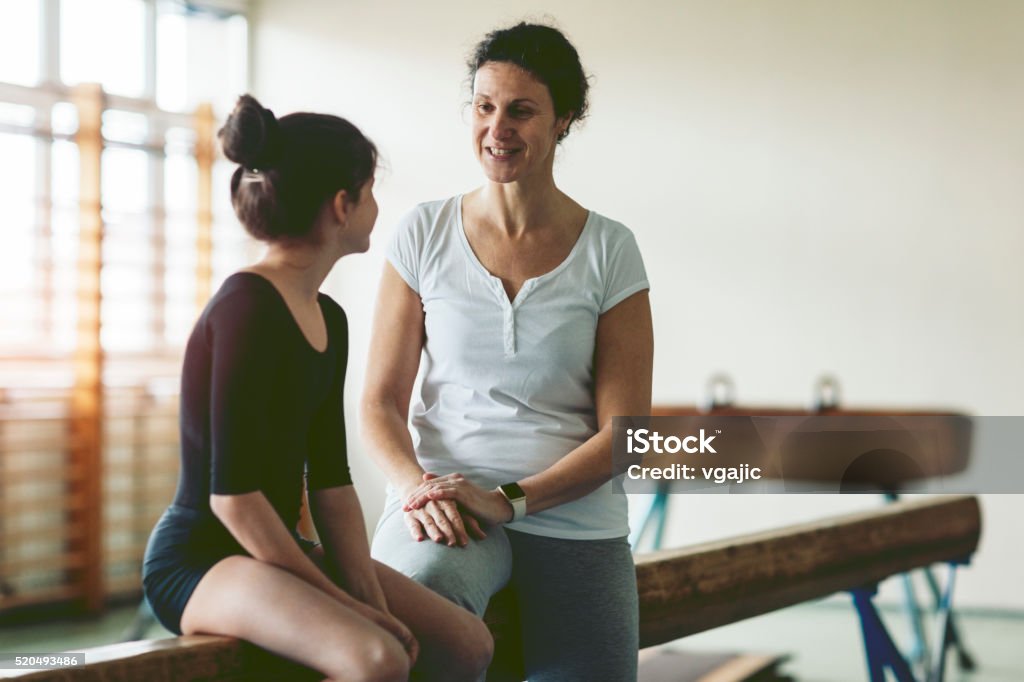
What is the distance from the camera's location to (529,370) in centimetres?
162

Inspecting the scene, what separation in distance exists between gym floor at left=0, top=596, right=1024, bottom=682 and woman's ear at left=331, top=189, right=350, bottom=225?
2811mm

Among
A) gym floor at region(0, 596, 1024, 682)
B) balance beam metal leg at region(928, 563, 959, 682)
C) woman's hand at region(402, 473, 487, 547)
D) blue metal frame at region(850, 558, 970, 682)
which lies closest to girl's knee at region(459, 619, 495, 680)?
Answer: woman's hand at region(402, 473, 487, 547)

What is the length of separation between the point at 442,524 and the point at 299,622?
1.16 ft

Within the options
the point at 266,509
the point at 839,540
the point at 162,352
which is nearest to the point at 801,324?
the point at 839,540

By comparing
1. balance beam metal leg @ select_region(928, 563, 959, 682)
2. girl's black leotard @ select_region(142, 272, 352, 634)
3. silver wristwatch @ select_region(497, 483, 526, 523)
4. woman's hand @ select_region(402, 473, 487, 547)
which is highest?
girl's black leotard @ select_region(142, 272, 352, 634)

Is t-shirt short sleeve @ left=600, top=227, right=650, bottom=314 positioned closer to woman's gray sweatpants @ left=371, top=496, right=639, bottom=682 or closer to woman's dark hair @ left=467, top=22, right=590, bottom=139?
woman's dark hair @ left=467, top=22, right=590, bottom=139

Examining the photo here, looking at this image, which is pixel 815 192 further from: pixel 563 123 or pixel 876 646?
pixel 563 123

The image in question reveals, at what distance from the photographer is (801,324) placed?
16.1ft

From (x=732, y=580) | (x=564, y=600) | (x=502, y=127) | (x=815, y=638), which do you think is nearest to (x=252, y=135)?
(x=502, y=127)

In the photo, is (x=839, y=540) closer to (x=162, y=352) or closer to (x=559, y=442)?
(x=559, y=442)

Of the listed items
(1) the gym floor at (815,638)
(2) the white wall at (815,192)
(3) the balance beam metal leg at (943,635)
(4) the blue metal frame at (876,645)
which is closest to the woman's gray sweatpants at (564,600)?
(4) the blue metal frame at (876,645)

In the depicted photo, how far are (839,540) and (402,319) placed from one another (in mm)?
1522

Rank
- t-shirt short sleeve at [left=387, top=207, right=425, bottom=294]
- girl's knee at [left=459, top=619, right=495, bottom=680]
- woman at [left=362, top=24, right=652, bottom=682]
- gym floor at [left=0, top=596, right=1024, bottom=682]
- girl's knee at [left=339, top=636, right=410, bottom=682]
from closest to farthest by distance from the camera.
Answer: girl's knee at [left=339, top=636, right=410, bottom=682]
girl's knee at [left=459, top=619, right=495, bottom=680]
woman at [left=362, top=24, right=652, bottom=682]
t-shirt short sleeve at [left=387, top=207, right=425, bottom=294]
gym floor at [left=0, top=596, right=1024, bottom=682]

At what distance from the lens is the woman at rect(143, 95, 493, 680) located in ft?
3.88
